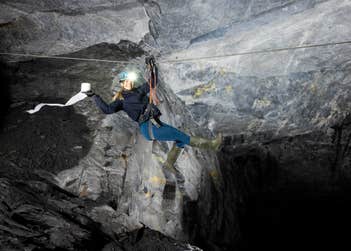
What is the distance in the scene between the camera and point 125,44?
600cm

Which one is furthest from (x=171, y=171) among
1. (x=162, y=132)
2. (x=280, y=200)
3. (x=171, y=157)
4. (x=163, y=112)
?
(x=280, y=200)

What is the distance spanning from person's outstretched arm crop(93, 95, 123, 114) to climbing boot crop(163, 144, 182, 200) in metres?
1.46

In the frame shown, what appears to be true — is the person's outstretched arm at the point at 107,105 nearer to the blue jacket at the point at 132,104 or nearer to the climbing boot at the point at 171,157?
the blue jacket at the point at 132,104

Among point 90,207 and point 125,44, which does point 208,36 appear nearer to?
point 125,44

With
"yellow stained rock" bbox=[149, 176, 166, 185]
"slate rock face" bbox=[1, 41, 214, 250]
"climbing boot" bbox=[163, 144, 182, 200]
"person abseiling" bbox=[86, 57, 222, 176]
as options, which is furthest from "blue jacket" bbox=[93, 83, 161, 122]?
"yellow stained rock" bbox=[149, 176, 166, 185]

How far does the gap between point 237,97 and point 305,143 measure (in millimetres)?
2728

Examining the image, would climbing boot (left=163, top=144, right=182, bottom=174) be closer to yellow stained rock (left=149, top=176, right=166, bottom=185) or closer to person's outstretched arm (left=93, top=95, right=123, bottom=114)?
yellow stained rock (left=149, top=176, right=166, bottom=185)

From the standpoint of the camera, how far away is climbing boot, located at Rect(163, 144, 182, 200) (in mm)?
5645

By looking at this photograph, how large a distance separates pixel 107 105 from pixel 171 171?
199 centimetres

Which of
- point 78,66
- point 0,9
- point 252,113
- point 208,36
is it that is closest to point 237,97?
point 252,113

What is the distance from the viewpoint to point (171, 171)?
5844mm

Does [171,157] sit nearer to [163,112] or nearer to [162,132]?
[162,132]

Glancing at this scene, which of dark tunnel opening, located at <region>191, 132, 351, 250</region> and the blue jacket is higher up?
the blue jacket

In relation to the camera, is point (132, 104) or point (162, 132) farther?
point (162, 132)
